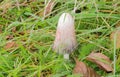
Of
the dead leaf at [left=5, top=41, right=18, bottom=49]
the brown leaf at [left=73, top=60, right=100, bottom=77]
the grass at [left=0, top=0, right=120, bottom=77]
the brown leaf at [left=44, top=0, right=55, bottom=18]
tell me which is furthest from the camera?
the brown leaf at [left=44, top=0, right=55, bottom=18]

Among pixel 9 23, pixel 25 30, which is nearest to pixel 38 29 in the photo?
pixel 25 30

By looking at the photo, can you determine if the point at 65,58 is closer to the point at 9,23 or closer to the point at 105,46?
the point at 105,46

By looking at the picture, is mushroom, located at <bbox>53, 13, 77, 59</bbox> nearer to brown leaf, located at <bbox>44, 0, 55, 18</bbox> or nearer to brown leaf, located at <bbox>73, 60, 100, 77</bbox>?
brown leaf, located at <bbox>73, 60, 100, 77</bbox>

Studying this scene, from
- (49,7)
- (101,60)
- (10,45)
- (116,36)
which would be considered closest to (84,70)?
(101,60)

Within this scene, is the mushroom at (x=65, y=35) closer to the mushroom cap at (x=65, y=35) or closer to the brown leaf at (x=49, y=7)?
the mushroom cap at (x=65, y=35)

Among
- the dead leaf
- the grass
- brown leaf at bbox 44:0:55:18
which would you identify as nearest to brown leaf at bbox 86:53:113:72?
the grass
